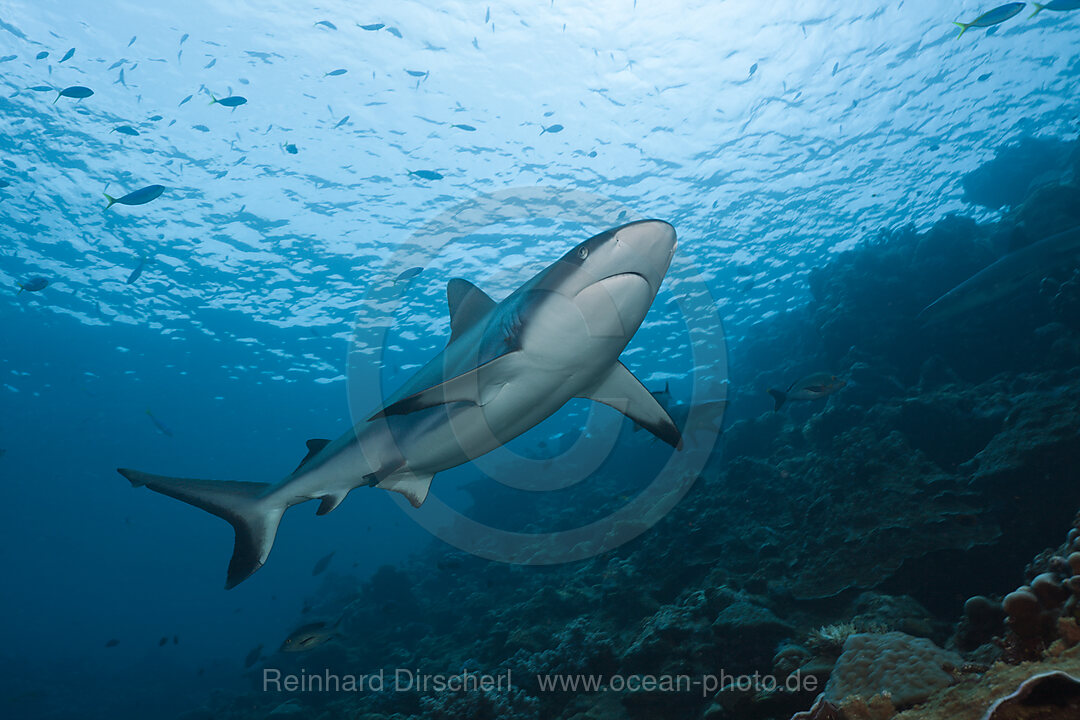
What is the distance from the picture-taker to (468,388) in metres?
3.28

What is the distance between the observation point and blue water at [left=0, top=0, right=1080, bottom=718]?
13.3 metres

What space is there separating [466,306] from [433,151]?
13.9m

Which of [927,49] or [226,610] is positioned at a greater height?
[927,49]

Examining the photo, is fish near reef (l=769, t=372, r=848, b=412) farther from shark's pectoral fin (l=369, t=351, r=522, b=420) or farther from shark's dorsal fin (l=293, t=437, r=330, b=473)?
shark's dorsal fin (l=293, t=437, r=330, b=473)

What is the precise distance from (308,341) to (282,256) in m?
8.54

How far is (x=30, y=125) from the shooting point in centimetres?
1469

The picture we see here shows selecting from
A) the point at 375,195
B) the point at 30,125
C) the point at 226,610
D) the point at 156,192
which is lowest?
the point at 226,610

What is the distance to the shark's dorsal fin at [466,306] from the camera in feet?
14.6

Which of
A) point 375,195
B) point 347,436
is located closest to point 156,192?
point 375,195

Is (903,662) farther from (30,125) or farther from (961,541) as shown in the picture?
(30,125)

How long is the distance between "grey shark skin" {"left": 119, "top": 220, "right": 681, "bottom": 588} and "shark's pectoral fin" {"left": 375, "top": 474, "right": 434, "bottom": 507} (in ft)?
0.03

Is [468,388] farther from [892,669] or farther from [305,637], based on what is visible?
[305,637]

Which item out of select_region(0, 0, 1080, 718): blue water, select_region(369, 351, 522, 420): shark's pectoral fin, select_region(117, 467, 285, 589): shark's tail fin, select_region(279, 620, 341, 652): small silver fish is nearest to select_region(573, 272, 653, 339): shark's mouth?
select_region(369, 351, 522, 420): shark's pectoral fin

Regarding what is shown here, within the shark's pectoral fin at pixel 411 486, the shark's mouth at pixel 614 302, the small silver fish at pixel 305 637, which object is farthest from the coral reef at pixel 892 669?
the small silver fish at pixel 305 637
